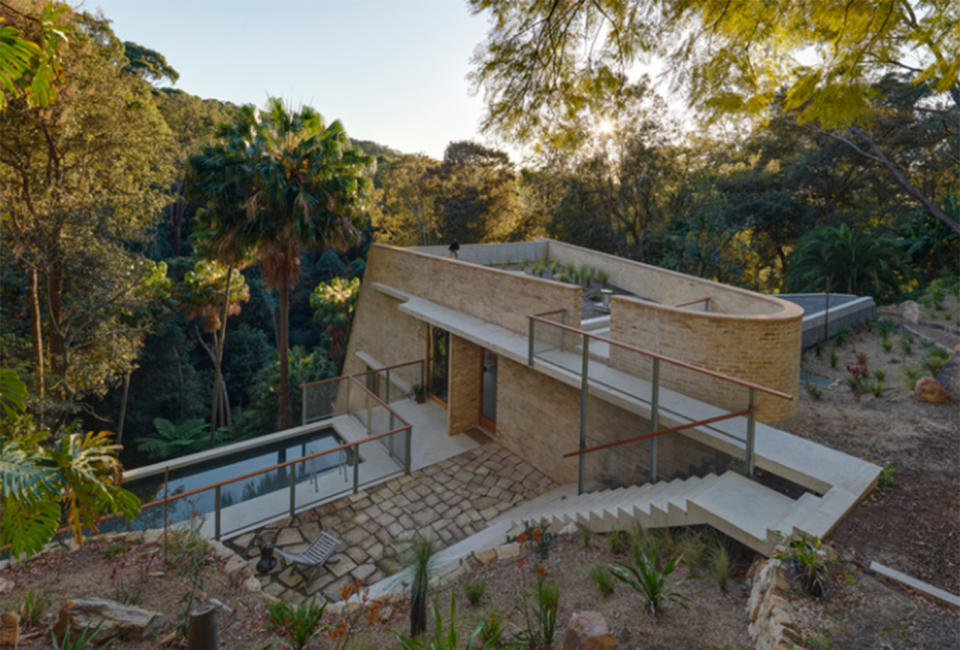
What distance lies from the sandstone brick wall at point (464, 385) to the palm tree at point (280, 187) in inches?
204

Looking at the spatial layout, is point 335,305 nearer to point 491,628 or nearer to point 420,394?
point 420,394

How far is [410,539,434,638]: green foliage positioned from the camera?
444 cm

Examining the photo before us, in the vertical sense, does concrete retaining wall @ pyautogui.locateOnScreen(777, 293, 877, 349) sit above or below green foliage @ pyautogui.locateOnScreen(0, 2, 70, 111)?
below

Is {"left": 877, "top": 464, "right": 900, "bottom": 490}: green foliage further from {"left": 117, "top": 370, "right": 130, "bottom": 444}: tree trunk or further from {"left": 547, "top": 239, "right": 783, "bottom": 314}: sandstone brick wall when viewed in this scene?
{"left": 117, "top": 370, "right": 130, "bottom": 444}: tree trunk

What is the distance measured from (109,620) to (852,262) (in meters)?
18.6

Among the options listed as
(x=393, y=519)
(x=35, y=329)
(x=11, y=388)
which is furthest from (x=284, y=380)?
(x=11, y=388)

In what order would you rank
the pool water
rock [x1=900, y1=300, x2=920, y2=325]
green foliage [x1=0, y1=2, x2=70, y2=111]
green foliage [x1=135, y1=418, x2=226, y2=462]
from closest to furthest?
green foliage [x1=0, y1=2, x2=70, y2=111]
the pool water
rock [x1=900, y1=300, x2=920, y2=325]
green foliage [x1=135, y1=418, x2=226, y2=462]

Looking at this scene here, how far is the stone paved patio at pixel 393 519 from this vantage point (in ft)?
24.2

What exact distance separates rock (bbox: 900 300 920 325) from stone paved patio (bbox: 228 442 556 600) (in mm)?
10113

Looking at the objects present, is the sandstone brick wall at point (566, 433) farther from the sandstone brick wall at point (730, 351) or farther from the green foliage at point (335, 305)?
the green foliage at point (335, 305)

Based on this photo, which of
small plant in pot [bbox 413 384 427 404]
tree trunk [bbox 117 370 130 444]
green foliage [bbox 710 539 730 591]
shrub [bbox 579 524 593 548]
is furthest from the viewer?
tree trunk [bbox 117 370 130 444]

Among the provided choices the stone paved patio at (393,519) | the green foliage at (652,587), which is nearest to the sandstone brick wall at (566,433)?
the stone paved patio at (393,519)

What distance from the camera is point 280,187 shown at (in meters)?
13.0

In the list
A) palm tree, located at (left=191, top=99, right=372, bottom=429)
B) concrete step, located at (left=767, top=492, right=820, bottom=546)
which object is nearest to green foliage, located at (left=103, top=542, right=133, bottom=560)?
concrete step, located at (left=767, top=492, right=820, bottom=546)
